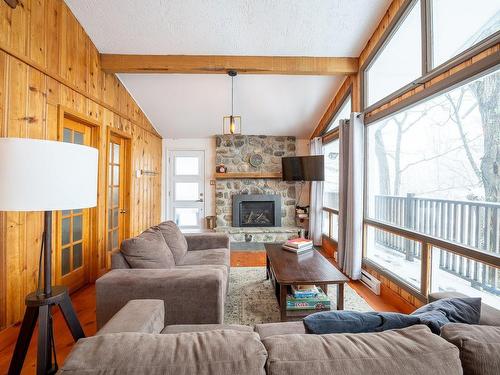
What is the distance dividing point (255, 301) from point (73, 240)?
213cm

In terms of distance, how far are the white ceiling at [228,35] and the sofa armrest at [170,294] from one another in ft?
8.44

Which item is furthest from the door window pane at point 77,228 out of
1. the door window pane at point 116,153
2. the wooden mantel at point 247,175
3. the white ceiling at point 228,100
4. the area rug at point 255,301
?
the wooden mantel at point 247,175

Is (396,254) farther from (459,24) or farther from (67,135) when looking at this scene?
(67,135)

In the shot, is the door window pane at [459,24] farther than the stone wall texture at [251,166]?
No

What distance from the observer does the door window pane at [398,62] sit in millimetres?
2424

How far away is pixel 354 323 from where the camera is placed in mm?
991

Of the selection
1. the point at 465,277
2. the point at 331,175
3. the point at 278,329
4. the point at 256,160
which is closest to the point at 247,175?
the point at 256,160

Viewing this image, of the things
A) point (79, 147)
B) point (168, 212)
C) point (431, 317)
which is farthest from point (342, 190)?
point (168, 212)

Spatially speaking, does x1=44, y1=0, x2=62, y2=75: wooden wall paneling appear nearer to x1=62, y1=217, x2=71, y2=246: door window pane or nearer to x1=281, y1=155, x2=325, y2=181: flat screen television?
x1=62, y1=217, x2=71, y2=246: door window pane

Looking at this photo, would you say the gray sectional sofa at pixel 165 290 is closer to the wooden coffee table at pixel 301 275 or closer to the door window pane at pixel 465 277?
the wooden coffee table at pixel 301 275

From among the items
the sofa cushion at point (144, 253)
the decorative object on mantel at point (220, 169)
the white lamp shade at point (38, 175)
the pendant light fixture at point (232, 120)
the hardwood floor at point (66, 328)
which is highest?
the pendant light fixture at point (232, 120)

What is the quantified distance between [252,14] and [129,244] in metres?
2.54

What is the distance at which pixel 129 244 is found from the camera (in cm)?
201

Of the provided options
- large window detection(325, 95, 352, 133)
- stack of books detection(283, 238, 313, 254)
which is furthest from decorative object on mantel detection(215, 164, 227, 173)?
stack of books detection(283, 238, 313, 254)
